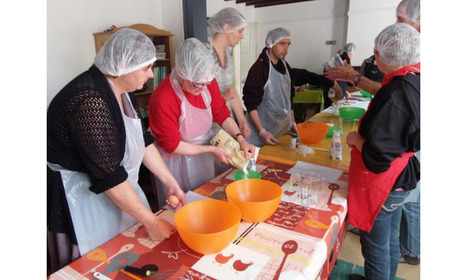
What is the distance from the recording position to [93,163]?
94 cm

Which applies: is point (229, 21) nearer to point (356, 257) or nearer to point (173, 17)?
point (356, 257)

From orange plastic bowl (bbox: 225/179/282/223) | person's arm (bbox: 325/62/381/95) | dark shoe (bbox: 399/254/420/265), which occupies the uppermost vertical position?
person's arm (bbox: 325/62/381/95)

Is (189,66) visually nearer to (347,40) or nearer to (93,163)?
(93,163)

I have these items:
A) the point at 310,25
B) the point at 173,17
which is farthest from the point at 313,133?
the point at 310,25

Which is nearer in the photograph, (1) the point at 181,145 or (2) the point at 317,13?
(1) the point at 181,145

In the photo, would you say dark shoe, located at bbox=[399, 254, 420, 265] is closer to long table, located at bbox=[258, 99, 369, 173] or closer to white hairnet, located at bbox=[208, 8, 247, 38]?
long table, located at bbox=[258, 99, 369, 173]

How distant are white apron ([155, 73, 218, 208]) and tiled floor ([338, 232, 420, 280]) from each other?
3.97ft

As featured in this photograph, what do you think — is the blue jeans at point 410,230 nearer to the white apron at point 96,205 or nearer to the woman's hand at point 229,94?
the woman's hand at point 229,94

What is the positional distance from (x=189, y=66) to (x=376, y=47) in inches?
34.6

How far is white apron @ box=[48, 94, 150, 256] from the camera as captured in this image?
105 centimetres

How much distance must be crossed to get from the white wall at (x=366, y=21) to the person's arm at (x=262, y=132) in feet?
15.5

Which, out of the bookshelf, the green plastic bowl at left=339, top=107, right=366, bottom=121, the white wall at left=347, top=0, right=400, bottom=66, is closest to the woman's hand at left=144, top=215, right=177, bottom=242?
the green plastic bowl at left=339, top=107, right=366, bottom=121
